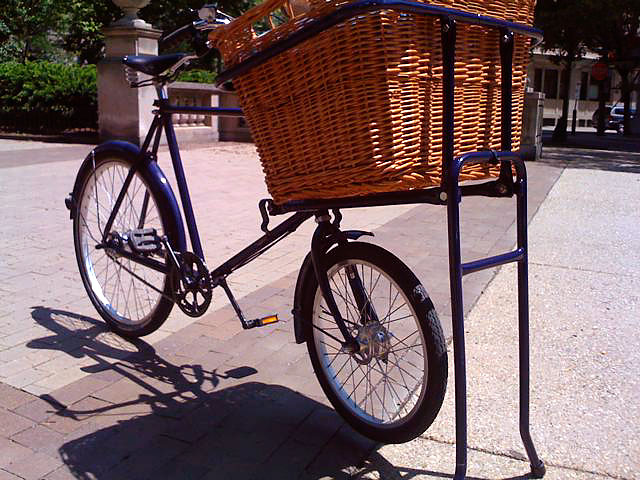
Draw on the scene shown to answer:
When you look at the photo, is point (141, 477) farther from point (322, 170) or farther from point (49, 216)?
point (49, 216)

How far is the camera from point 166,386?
11.2ft

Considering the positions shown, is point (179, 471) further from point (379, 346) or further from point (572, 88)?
point (572, 88)

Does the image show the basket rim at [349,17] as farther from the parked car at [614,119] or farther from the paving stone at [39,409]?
the parked car at [614,119]

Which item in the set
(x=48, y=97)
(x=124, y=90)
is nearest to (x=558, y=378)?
(x=124, y=90)

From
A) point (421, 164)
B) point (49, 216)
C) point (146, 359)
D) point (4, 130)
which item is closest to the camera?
point (421, 164)

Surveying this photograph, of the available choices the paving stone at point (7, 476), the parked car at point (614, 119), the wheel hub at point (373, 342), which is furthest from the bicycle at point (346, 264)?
the parked car at point (614, 119)

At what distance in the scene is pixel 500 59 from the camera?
247 cm

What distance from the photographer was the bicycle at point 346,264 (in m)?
2.36

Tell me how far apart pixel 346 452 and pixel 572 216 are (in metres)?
6.38

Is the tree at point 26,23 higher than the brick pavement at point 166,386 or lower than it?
higher

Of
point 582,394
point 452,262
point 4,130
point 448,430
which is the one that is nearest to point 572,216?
point 582,394

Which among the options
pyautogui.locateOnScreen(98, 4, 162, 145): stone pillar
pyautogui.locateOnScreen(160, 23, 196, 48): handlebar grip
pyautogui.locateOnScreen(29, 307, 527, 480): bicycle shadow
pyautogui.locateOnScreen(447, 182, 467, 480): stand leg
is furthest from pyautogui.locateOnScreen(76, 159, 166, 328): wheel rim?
pyautogui.locateOnScreen(98, 4, 162, 145): stone pillar

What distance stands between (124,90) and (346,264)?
35.8 ft

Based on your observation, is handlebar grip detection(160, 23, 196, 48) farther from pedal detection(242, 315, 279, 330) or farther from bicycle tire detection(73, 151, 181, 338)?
pedal detection(242, 315, 279, 330)
